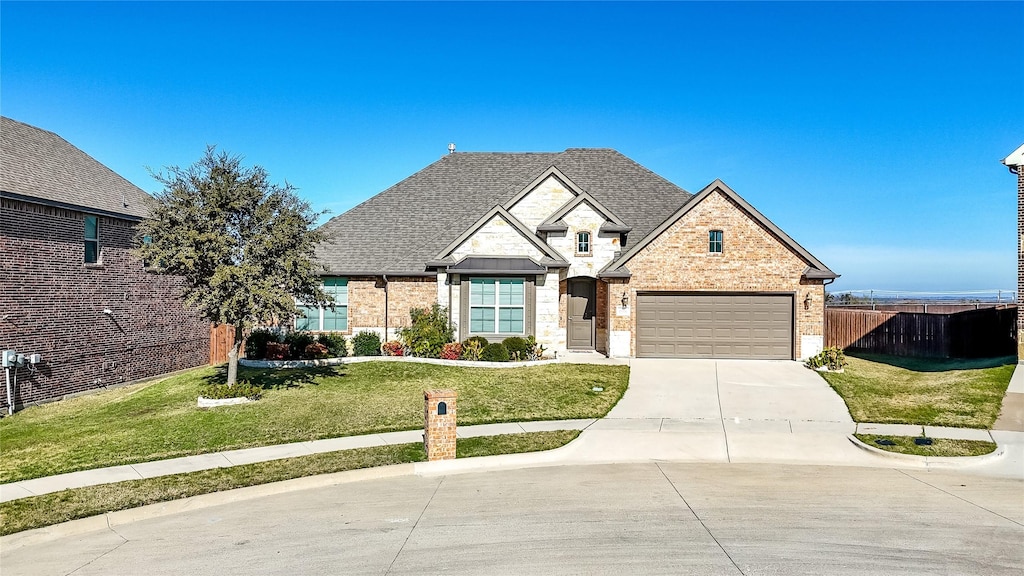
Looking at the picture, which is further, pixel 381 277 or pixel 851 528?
pixel 381 277

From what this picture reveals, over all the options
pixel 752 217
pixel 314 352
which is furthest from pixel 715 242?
pixel 314 352

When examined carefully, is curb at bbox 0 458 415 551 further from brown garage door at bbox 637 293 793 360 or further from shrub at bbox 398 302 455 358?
brown garage door at bbox 637 293 793 360

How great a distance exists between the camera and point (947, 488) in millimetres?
8922

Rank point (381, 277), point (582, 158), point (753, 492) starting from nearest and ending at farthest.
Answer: point (753, 492) → point (381, 277) → point (582, 158)

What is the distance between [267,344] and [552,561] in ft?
53.2

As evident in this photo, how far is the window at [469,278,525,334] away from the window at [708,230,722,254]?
6408 millimetres

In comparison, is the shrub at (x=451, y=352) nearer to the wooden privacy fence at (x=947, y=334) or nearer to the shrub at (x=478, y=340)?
the shrub at (x=478, y=340)

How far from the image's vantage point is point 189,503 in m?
8.52

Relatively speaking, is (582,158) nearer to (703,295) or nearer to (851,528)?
(703,295)

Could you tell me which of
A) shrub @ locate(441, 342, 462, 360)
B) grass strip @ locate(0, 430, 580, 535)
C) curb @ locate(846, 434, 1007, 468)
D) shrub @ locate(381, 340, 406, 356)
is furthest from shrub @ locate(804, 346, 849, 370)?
shrub @ locate(381, 340, 406, 356)

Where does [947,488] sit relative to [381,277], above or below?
below

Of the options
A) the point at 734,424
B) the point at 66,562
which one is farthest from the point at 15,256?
the point at 734,424

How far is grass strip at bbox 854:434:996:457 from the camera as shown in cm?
1048

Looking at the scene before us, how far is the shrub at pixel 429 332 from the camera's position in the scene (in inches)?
795
